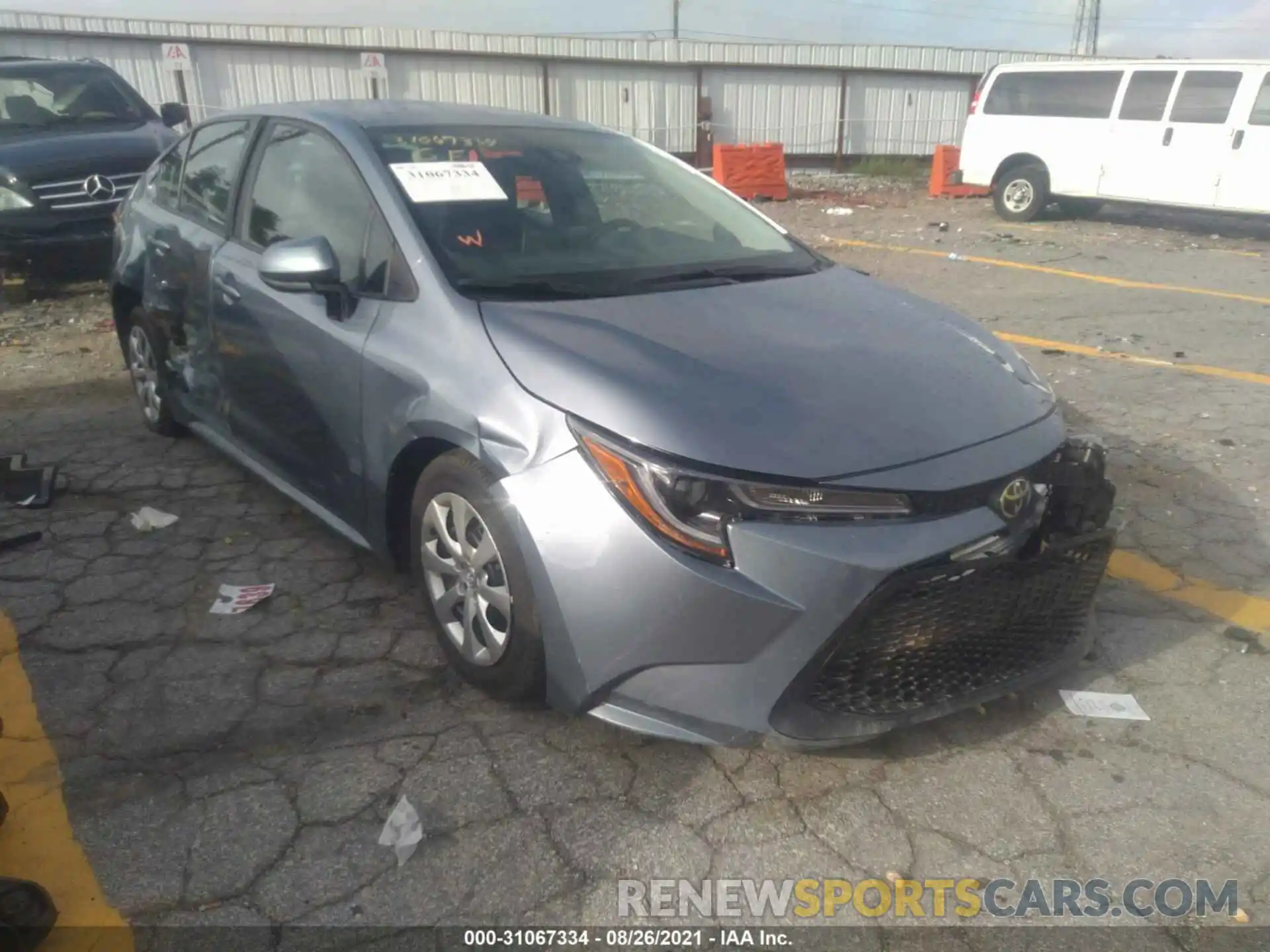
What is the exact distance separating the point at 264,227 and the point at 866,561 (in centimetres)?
255

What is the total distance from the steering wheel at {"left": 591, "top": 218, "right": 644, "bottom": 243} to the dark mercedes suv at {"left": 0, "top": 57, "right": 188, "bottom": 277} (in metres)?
5.92

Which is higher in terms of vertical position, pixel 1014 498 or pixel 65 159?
pixel 65 159

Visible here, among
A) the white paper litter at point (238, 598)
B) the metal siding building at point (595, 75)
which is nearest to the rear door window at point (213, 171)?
the white paper litter at point (238, 598)

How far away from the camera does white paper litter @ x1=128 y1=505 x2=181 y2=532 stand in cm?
391

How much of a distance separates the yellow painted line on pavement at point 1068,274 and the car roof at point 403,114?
21.9 ft

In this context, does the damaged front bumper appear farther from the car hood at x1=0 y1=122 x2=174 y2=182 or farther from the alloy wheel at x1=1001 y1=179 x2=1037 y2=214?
the alloy wheel at x1=1001 y1=179 x2=1037 y2=214

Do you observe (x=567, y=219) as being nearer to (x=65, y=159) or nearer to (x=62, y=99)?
(x=65, y=159)

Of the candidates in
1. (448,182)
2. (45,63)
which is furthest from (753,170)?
(448,182)

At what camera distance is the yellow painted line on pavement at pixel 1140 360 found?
586 centimetres

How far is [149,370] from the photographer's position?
4.68 m

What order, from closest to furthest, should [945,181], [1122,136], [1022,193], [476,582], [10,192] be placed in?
[476,582]
[10,192]
[1122,136]
[1022,193]
[945,181]

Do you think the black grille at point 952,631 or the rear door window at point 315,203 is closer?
the black grille at point 952,631

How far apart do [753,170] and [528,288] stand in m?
13.2

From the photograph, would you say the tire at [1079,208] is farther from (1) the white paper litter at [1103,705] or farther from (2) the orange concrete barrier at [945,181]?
(1) the white paper litter at [1103,705]
